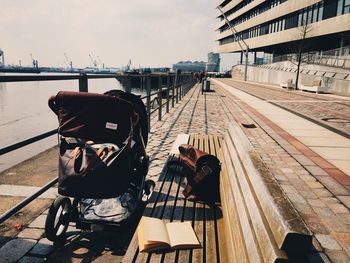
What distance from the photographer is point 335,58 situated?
2688cm

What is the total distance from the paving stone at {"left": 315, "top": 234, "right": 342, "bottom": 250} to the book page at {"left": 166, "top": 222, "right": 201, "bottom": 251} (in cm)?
118

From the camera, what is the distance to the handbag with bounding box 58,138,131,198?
2.67 metres

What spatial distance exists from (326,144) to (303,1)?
38.9m

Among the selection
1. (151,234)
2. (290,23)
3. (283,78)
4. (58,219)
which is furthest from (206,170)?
(290,23)

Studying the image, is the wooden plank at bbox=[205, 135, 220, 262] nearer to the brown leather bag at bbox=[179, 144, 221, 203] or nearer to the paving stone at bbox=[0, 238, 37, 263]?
the brown leather bag at bbox=[179, 144, 221, 203]

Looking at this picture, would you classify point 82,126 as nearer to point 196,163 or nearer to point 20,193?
point 196,163

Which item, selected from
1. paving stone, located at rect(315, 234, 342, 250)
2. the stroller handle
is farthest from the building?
the stroller handle

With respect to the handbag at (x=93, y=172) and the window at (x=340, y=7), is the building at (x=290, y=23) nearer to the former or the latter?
the window at (x=340, y=7)

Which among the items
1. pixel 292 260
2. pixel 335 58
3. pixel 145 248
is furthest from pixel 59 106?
pixel 335 58

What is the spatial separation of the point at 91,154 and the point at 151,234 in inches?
36.6

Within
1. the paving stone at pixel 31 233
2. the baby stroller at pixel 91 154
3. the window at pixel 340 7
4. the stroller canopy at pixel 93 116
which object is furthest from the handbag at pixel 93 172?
the window at pixel 340 7

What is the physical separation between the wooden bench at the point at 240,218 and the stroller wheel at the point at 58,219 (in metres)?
0.81

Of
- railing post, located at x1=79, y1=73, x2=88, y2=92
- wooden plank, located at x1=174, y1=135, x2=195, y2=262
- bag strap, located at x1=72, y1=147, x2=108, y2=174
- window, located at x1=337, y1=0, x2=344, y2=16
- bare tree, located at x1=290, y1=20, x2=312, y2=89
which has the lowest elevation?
wooden plank, located at x1=174, y1=135, x2=195, y2=262

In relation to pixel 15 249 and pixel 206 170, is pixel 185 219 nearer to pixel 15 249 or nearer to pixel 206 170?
pixel 206 170
